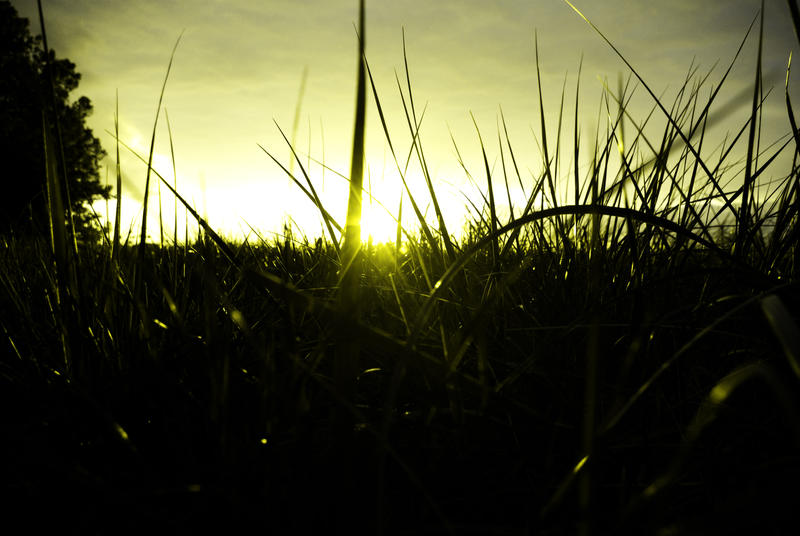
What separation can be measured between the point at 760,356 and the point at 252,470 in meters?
0.74

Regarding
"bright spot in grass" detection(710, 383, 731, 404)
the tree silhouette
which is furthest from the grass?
the tree silhouette

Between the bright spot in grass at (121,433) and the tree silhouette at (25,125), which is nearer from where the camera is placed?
the bright spot in grass at (121,433)

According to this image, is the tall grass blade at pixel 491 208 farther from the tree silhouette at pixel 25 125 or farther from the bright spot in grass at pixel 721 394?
the tree silhouette at pixel 25 125

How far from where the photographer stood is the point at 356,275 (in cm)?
37

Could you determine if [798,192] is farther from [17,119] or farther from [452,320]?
[17,119]

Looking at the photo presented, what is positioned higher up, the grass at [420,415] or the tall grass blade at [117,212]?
the tall grass blade at [117,212]

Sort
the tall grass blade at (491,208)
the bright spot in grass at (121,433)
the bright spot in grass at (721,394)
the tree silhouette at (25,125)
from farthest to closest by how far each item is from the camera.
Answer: the tree silhouette at (25,125), the tall grass blade at (491,208), the bright spot in grass at (121,433), the bright spot in grass at (721,394)

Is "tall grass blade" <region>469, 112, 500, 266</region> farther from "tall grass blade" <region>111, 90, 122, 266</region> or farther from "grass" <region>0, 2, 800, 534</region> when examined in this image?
"tall grass blade" <region>111, 90, 122, 266</region>

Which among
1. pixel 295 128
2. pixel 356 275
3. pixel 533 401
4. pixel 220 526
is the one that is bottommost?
pixel 220 526

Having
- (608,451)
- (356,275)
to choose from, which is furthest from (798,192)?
(356,275)

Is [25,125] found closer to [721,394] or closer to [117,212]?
[117,212]

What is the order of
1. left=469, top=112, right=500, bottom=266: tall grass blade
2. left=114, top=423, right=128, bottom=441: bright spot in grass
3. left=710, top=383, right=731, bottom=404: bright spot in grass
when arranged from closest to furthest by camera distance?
left=710, top=383, right=731, bottom=404: bright spot in grass < left=114, top=423, right=128, bottom=441: bright spot in grass < left=469, top=112, right=500, bottom=266: tall grass blade

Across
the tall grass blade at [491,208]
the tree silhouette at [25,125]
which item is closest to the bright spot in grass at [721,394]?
the tall grass blade at [491,208]

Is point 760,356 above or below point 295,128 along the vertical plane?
below
